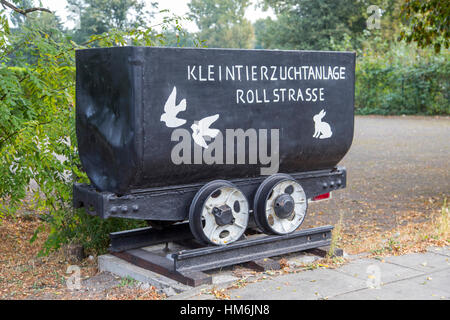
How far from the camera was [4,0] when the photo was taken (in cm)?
734

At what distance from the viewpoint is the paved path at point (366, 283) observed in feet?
15.0

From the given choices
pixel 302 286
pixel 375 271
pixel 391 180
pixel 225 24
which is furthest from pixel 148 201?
pixel 225 24

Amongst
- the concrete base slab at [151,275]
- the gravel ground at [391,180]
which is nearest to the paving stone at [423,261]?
the concrete base slab at [151,275]

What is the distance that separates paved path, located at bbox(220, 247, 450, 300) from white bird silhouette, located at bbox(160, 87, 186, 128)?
144cm

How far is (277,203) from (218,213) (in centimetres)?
63

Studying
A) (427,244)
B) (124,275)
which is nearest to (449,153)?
(427,244)

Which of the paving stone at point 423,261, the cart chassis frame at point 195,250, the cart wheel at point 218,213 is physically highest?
the cart wheel at point 218,213

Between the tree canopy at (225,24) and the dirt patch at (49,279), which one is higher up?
the tree canopy at (225,24)

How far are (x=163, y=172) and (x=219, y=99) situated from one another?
0.79 meters

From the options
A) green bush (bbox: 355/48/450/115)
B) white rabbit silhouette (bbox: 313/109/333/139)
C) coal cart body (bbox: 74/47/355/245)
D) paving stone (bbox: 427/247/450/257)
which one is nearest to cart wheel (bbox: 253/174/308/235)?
coal cart body (bbox: 74/47/355/245)

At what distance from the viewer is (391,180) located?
36.8 feet

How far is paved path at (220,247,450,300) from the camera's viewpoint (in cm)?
458

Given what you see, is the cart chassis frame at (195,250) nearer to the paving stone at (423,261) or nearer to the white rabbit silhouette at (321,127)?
the paving stone at (423,261)

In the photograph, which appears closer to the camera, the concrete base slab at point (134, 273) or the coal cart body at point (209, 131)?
the coal cart body at point (209, 131)
